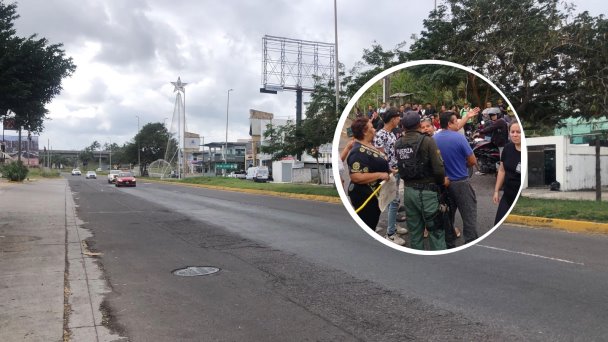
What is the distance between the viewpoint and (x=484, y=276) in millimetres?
7020

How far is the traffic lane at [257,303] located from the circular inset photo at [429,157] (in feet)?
11.9

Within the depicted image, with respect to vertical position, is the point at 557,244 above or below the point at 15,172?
below

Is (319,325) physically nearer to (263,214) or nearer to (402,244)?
(402,244)

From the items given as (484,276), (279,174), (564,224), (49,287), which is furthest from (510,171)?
(279,174)

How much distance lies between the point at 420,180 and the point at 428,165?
0.04 metres

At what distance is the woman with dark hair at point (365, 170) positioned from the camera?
1.39 meters

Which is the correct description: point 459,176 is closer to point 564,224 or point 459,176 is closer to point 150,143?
point 564,224

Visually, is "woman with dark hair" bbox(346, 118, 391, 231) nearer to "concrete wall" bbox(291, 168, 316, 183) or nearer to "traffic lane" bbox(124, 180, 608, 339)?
"traffic lane" bbox(124, 180, 608, 339)

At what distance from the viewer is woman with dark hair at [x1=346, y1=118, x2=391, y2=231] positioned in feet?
4.58

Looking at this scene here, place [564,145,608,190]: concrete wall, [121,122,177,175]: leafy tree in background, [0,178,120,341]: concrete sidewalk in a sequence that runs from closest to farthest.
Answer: [0,178,120,341]: concrete sidewalk, [564,145,608,190]: concrete wall, [121,122,177,175]: leafy tree in background

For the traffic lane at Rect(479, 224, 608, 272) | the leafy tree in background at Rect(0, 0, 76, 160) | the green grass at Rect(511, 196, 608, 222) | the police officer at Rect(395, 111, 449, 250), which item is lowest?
the traffic lane at Rect(479, 224, 608, 272)

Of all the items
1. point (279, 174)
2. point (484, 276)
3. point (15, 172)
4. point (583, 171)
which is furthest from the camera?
point (279, 174)

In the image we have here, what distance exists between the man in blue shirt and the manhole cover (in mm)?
6725

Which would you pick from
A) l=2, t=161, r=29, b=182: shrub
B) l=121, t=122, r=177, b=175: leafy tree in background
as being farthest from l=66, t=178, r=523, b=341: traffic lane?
l=121, t=122, r=177, b=175: leafy tree in background
